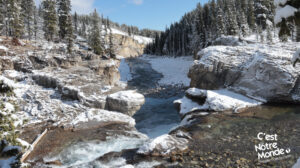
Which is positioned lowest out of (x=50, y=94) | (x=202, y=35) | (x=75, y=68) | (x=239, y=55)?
(x=50, y=94)

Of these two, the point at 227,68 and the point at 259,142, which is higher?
the point at 227,68

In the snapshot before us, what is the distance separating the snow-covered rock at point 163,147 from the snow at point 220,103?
329 inches

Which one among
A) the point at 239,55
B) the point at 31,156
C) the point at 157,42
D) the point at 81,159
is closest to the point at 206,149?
the point at 81,159

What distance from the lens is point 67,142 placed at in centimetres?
1467

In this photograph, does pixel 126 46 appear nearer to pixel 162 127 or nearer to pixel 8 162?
pixel 162 127

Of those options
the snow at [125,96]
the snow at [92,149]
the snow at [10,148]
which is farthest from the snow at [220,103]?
the snow at [10,148]

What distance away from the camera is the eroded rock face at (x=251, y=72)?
21.0 meters

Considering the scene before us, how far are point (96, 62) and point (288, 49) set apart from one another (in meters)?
32.1

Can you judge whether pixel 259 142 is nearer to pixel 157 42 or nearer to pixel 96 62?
pixel 96 62

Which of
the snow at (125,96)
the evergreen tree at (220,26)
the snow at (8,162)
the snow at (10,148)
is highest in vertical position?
the evergreen tree at (220,26)

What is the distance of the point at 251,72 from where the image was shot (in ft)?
76.4

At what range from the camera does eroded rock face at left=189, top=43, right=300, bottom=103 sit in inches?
826

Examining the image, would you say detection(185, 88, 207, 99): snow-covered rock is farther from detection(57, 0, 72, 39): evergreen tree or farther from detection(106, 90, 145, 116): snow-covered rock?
detection(57, 0, 72, 39): evergreen tree

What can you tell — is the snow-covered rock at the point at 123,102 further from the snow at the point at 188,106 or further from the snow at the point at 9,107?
the snow at the point at 9,107
